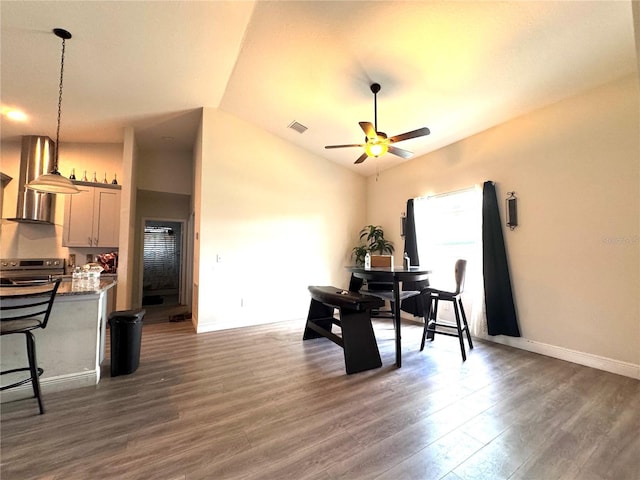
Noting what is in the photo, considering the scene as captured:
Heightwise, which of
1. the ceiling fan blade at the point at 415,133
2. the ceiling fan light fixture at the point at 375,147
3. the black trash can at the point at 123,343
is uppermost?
the ceiling fan blade at the point at 415,133

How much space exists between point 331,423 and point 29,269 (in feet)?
16.7

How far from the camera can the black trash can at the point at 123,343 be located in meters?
2.47

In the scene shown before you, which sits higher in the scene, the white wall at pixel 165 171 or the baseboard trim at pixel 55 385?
the white wall at pixel 165 171

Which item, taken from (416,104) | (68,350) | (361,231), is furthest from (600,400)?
(68,350)

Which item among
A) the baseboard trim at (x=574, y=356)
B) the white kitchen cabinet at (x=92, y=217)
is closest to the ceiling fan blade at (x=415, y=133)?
the baseboard trim at (x=574, y=356)

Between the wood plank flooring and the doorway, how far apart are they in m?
4.33

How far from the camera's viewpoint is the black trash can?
8.11 feet

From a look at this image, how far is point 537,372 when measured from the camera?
2580mm

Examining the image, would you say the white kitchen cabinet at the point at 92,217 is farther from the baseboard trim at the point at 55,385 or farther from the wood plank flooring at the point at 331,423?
the baseboard trim at the point at 55,385

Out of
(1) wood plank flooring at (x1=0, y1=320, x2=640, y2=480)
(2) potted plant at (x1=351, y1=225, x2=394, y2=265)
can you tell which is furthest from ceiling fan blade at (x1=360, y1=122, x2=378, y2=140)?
(2) potted plant at (x1=351, y1=225, x2=394, y2=265)

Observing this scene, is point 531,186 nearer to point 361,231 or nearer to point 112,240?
point 361,231

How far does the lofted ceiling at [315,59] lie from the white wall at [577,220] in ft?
0.98

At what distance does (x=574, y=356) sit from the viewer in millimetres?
2812

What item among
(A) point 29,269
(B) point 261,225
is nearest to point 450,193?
(B) point 261,225
